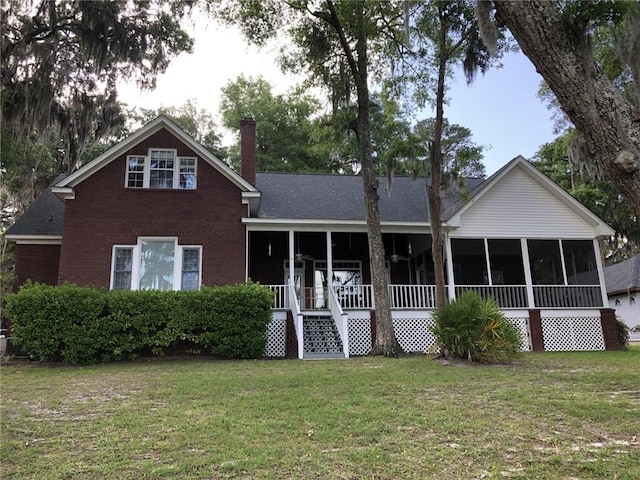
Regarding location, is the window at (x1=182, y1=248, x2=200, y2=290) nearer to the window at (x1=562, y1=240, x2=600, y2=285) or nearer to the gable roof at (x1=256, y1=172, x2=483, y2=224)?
the gable roof at (x1=256, y1=172, x2=483, y2=224)

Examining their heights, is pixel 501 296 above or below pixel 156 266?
below

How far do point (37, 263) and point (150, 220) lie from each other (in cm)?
403

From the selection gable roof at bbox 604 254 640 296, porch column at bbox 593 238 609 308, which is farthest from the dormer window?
gable roof at bbox 604 254 640 296

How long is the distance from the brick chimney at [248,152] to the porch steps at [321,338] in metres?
4.95

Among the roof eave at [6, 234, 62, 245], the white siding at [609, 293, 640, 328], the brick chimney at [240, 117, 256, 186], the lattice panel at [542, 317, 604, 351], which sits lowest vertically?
the lattice panel at [542, 317, 604, 351]

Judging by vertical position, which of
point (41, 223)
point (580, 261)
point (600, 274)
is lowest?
point (600, 274)

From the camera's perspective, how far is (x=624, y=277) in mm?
25234

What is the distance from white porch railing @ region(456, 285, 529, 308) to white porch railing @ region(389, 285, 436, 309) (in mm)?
1092

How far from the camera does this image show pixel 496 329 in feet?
30.9

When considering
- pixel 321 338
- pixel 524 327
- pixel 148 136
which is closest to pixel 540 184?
pixel 524 327

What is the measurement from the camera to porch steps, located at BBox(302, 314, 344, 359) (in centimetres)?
1215

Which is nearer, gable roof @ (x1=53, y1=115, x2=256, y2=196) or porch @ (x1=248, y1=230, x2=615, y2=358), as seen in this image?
gable roof @ (x1=53, y1=115, x2=256, y2=196)

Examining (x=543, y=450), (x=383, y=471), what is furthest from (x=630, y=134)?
(x=383, y=471)

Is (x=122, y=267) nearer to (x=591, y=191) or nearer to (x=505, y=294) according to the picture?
(x=505, y=294)
